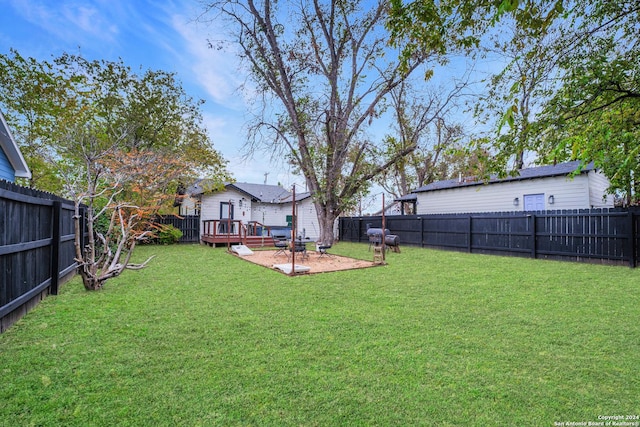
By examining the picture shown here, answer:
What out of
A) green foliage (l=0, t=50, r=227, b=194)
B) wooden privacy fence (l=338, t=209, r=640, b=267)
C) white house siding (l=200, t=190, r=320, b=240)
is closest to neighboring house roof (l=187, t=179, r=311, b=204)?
white house siding (l=200, t=190, r=320, b=240)

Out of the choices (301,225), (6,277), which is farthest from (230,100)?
(6,277)

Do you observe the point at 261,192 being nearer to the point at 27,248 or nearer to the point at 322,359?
the point at 27,248

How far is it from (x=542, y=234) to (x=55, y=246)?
13098mm

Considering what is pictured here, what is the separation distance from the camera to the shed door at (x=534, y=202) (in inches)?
554

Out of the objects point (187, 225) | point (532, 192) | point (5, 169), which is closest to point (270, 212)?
point (187, 225)

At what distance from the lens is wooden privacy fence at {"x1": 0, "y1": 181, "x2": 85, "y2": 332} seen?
3.42 meters

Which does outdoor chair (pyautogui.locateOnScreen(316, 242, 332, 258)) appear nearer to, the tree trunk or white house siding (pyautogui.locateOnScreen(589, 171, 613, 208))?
the tree trunk

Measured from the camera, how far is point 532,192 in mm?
14375

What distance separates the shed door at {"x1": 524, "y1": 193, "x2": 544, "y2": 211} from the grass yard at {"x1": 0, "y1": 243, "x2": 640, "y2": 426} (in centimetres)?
1012

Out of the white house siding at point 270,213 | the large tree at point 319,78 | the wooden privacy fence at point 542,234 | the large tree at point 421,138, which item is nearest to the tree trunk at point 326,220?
the large tree at point 319,78

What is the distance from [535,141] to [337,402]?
14.0 ft

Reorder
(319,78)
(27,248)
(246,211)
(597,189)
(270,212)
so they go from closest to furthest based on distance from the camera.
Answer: (27,248) < (597,189) < (319,78) < (246,211) < (270,212)

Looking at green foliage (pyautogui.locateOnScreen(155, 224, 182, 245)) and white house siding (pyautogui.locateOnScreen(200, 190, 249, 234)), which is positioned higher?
→ white house siding (pyautogui.locateOnScreen(200, 190, 249, 234))

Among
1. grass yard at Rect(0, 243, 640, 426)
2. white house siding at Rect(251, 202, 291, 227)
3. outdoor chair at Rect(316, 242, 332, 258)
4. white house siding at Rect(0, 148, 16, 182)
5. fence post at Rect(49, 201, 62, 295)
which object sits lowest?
grass yard at Rect(0, 243, 640, 426)
